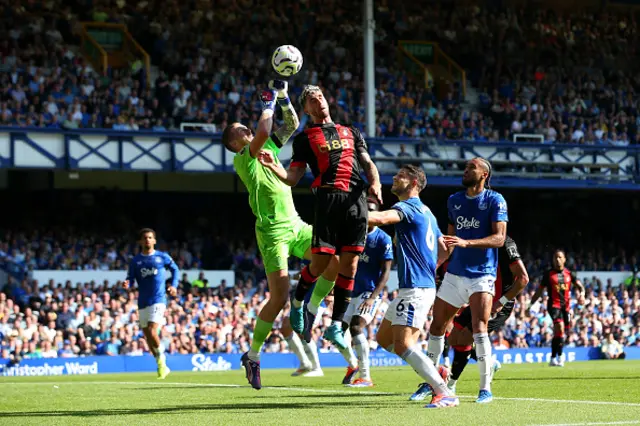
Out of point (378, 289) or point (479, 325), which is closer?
point (479, 325)

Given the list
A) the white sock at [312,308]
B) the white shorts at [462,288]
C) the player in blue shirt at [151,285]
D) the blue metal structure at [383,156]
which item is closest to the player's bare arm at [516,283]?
the white shorts at [462,288]

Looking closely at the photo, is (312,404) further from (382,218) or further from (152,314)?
(152,314)

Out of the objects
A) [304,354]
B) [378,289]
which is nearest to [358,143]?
[378,289]

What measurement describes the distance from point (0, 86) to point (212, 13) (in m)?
8.94

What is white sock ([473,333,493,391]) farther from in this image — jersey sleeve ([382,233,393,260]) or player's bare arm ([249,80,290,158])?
jersey sleeve ([382,233,393,260])

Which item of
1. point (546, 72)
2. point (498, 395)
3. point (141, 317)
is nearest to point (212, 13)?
point (546, 72)

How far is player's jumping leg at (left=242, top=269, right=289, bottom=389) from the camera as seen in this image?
41.2ft

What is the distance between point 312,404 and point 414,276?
5.84ft

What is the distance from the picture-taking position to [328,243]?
11812 millimetres

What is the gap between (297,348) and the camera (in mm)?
17953

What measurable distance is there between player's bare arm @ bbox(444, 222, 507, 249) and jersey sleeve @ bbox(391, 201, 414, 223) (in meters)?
0.44

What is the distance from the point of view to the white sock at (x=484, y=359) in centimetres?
1165

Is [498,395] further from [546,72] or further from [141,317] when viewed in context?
[546,72]

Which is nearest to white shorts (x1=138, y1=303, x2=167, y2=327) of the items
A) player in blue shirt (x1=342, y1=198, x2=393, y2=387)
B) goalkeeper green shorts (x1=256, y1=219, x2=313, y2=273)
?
player in blue shirt (x1=342, y1=198, x2=393, y2=387)
